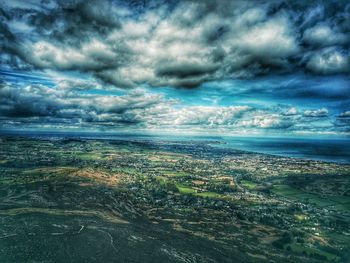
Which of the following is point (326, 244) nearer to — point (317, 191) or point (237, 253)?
point (237, 253)

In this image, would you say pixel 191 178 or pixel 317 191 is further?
pixel 191 178

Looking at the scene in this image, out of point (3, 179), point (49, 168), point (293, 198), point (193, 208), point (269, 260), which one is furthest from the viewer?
point (49, 168)

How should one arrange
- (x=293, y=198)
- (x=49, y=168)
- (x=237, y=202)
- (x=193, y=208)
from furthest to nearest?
(x=49, y=168)
(x=293, y=198)
(x=237, y=202)
(x=193, y=208)

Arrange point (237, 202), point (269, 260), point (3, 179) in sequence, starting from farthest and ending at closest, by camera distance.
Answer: point (3, 179)
point (237, 202)
point (269, 260)

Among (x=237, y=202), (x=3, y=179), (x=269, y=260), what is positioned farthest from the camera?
(x=3, y=179)

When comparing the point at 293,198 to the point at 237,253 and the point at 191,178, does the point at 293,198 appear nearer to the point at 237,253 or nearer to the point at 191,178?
the point at 191,178

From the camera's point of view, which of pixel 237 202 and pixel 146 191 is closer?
pixel 237 202

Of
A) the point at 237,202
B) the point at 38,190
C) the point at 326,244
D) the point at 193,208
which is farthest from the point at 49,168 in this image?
the point at 326,244

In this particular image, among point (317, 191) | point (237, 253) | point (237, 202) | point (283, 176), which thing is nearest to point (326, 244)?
point (237, 253)
